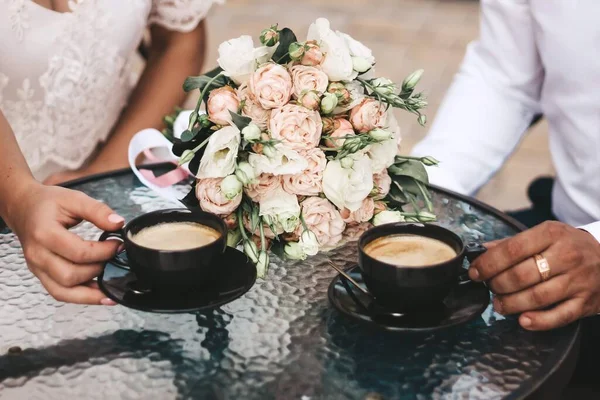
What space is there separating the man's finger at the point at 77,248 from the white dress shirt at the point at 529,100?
34.8 inches

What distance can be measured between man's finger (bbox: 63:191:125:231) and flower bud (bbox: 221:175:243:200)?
151mm

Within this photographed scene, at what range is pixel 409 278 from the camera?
103 cm

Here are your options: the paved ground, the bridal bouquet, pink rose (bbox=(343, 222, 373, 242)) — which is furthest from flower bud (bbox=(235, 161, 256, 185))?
the paved ground

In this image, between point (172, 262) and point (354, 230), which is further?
point (354, 230)

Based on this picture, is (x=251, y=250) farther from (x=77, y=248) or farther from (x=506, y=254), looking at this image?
(x=506, y=254)

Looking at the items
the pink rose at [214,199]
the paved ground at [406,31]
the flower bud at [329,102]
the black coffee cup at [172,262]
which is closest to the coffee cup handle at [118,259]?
the black coffee cup at [172,262]

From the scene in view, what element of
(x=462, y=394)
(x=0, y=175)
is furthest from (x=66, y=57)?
(x=462, y=394)

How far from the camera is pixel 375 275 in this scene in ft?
3.46

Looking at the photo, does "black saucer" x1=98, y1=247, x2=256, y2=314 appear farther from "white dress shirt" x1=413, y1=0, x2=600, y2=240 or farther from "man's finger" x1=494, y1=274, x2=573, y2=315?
"white dress shirt" x1=413, y1=0, x2=600, y2=240

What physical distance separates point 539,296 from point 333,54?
0.46 m

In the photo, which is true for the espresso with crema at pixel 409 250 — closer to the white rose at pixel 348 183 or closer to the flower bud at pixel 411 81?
the white rose at pixel 348 183

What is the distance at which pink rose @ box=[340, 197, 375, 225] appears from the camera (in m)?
1.22

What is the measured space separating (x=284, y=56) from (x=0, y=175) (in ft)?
1.70

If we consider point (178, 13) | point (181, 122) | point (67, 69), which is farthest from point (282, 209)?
point (178, 13)
